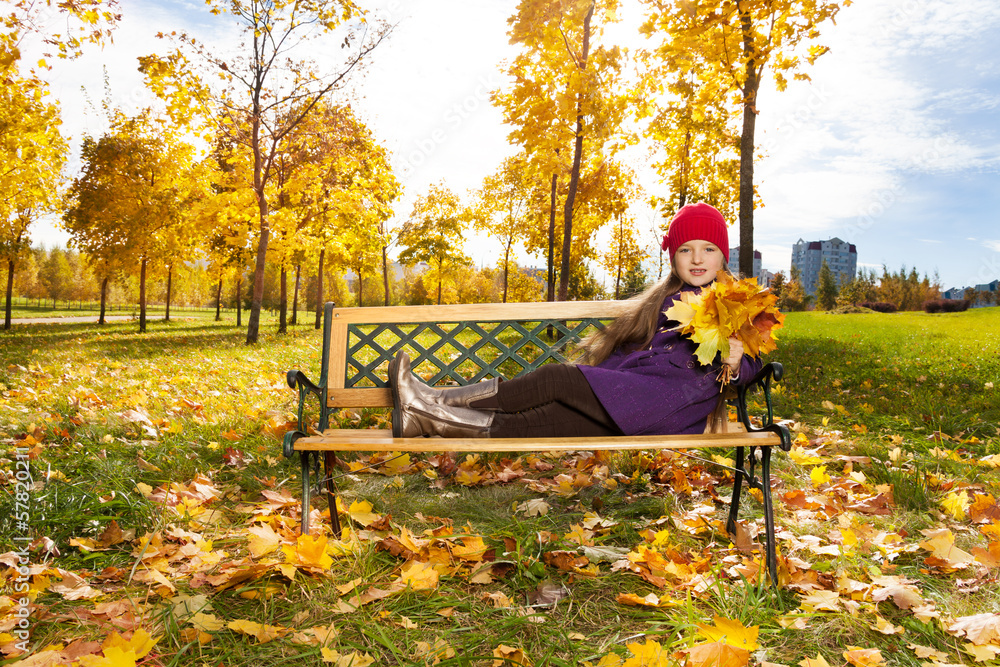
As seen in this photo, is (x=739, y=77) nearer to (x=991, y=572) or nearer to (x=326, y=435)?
(x=991, y=572)

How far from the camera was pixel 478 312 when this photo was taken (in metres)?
3.36

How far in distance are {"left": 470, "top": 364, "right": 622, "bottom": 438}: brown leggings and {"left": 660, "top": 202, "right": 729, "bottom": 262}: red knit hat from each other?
0.91m

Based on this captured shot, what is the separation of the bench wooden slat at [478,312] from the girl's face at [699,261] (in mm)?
449

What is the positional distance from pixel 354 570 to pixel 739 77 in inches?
296

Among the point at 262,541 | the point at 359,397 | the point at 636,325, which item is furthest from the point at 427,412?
the point at 636,325

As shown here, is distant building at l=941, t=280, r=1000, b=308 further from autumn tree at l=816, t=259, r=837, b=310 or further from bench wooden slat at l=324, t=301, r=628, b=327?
bench wooden slat at l=324, t=301, r=628, b=327

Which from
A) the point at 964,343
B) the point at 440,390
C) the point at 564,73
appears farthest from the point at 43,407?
the point at 964,343

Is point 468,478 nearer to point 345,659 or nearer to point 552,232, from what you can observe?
point 345,659

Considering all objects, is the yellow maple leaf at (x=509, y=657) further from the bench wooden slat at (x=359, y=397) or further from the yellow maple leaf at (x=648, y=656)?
the bench wooden slat at (x=359, y=397)

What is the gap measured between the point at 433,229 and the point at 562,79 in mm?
18104

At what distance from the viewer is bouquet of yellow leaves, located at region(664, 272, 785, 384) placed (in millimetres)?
2434

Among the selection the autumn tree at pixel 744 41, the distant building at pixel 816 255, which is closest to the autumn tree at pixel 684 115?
the autumn tree at pixel 744 41

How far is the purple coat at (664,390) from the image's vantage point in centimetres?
267

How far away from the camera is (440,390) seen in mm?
2820
